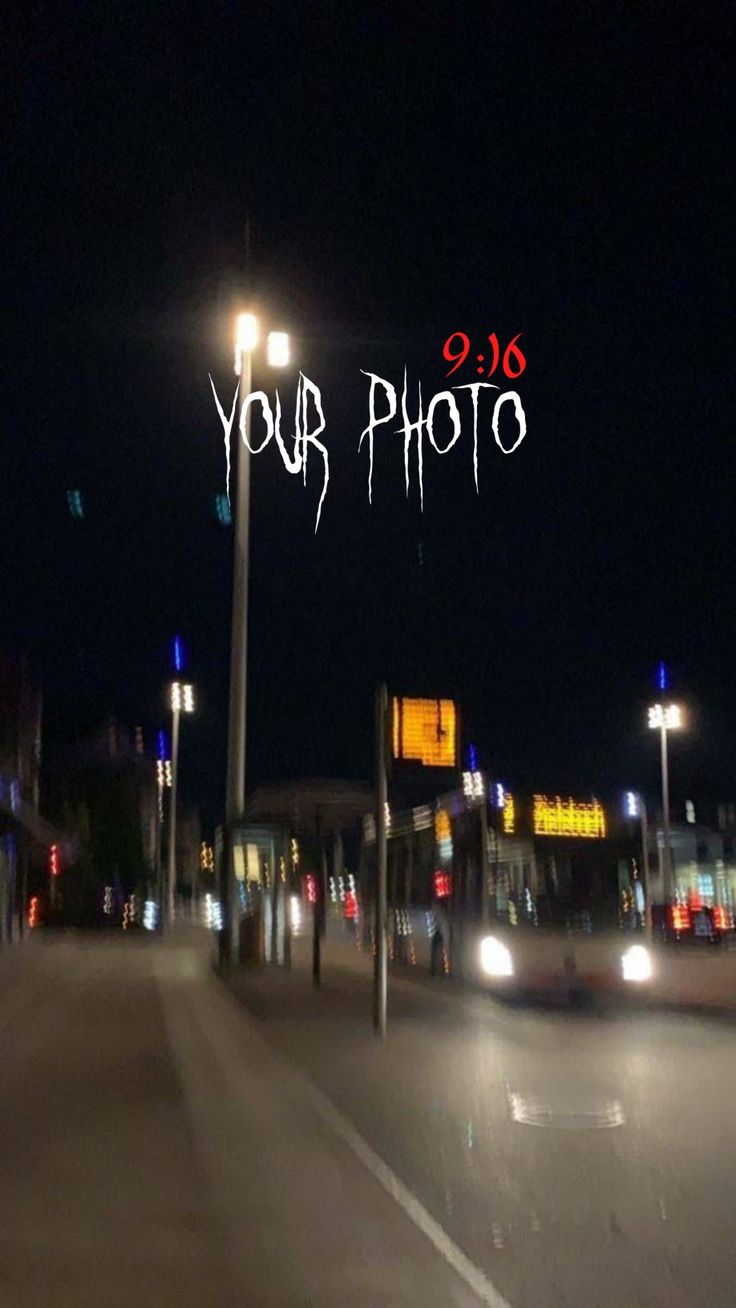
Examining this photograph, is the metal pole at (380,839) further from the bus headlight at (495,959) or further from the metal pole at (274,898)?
the metal pole at (274,898)

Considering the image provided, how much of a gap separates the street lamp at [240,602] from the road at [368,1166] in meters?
8.46

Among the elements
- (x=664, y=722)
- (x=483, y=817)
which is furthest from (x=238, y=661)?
(x=664, y=722)

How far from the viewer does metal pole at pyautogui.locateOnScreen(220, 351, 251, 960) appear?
2698 cm

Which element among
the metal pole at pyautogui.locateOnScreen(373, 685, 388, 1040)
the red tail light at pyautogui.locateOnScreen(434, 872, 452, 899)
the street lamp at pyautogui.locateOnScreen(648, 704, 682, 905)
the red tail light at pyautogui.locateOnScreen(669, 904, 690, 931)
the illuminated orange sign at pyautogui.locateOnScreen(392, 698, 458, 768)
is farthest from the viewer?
the street lamp at pyautogui.locateOnScreen(648, 704, 682, 905)

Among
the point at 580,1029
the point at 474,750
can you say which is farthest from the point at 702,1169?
the point at 474,750

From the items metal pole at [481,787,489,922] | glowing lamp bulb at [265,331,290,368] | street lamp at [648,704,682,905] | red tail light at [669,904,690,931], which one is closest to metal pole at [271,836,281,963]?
metal pole at [481,787,489,922]

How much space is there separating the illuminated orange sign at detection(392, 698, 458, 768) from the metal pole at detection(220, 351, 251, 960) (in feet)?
31.8

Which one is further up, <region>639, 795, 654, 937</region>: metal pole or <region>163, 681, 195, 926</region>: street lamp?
<region>163, 681, 195, 926</region>: street lamp

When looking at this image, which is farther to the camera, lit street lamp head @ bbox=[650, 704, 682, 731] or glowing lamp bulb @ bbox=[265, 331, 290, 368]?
lit street lamp head @ bbox=[650, 704, 682, 731]

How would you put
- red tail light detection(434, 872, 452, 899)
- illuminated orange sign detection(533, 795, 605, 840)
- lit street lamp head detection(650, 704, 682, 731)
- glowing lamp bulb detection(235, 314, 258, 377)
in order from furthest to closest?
1. lit street lamp head detection(650, 704, 682, 731)
2. glowing lamp bulb detection(235, 314, 258, 377)
3. red tail light detection(434, 872, 452, 899)
4. illuminated orange sign detection(533, 795, 605, 840)

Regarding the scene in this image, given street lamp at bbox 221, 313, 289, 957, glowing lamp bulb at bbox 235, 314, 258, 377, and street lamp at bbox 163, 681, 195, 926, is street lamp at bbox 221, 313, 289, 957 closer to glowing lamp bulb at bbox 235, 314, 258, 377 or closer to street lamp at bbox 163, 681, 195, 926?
glowing lamp bulb at bbox 235, 314, 258, 377

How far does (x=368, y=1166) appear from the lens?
9.29 metres

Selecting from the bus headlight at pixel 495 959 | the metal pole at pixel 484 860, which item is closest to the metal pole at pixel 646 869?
the bus headlight at pixel 495 959

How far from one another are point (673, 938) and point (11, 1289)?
121 feet
